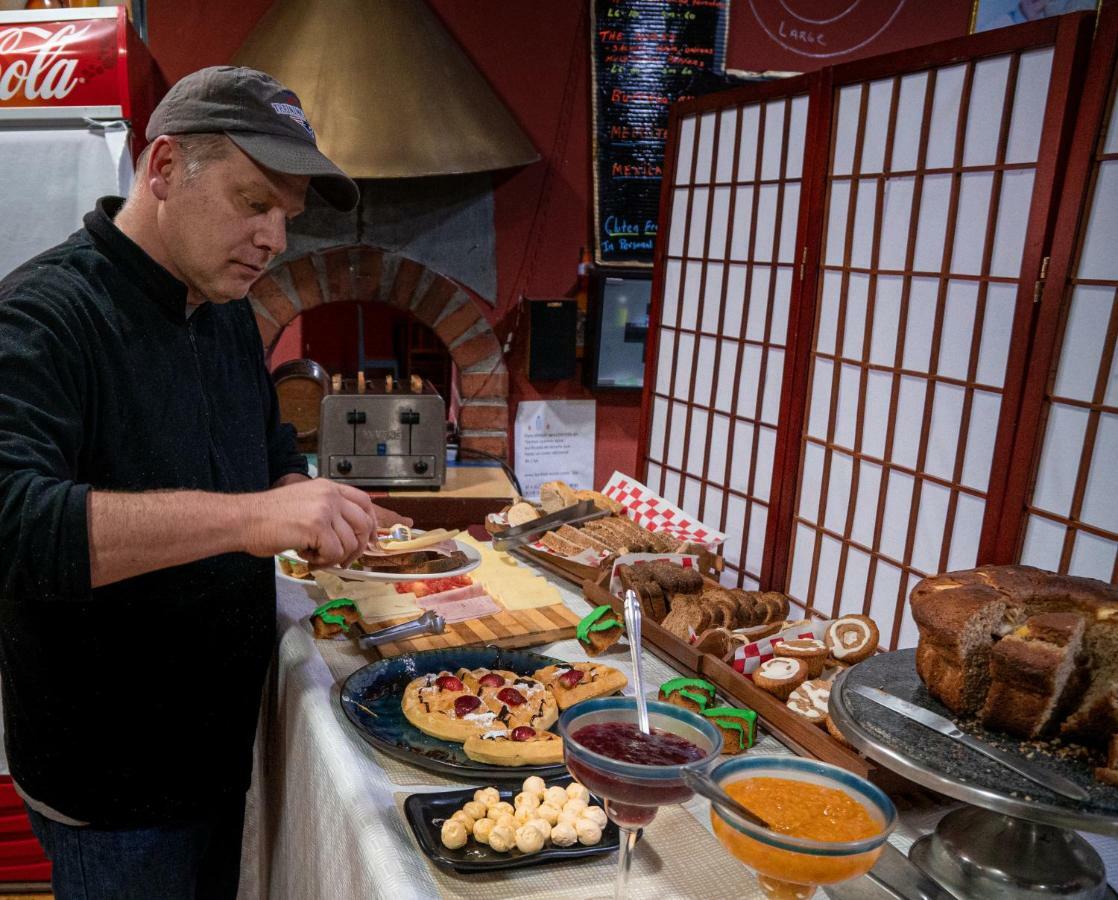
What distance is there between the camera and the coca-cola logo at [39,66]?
9.71ft

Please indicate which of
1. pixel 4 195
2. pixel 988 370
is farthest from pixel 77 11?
pixel 988 370

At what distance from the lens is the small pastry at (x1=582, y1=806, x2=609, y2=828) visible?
1.24 meters

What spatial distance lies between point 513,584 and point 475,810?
1.02 meters

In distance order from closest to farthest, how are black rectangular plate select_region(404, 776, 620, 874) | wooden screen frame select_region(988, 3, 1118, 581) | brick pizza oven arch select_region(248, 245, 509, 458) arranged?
black rectangular plate select_region(404, 776, 620, 874)
wooden screen frame select_region(988, 3, 1118, 581)
brick pizza oven arch select_region(248, 245, 509, 458)

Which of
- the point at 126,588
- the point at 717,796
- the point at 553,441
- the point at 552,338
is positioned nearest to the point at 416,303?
the point at 552,338

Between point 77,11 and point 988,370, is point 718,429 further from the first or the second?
point 77,11

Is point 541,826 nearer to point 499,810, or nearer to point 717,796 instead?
point 499,810

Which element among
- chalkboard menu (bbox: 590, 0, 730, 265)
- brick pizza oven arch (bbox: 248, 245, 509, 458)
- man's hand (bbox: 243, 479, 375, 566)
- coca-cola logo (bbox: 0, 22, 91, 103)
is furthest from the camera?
chalkboard menu (bbox: 590, 0, 730, 265)

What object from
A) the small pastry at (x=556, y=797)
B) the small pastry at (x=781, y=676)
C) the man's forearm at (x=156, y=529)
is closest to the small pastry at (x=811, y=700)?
the small pastry at (x=781, y=676)

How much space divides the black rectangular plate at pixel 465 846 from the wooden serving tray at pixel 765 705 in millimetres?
402

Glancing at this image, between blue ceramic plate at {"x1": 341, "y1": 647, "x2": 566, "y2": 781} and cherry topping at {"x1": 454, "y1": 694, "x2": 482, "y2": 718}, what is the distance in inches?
2.1

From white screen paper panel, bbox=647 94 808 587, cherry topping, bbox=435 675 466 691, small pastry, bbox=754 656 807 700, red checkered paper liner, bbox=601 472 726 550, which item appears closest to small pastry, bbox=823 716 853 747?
small pastry, bbox=754 656 807 700

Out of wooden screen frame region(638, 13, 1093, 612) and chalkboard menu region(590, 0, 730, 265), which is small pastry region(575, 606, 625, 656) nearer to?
wooden screen frame region(638, 13, 1093, 612)

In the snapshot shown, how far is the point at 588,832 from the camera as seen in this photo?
1.22m
